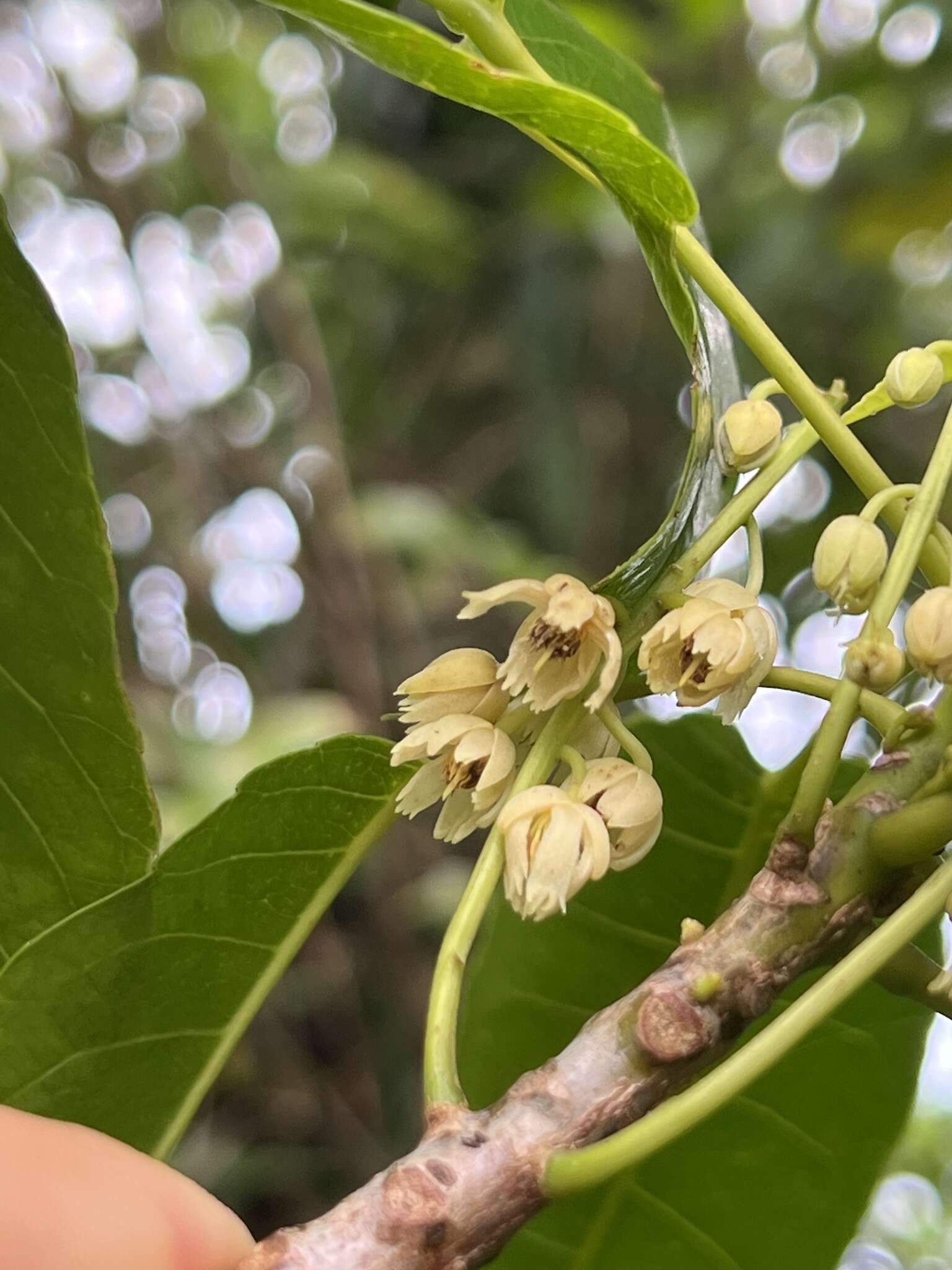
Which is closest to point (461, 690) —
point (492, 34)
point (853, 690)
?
point (853, 690)

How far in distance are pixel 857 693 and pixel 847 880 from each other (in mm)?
59

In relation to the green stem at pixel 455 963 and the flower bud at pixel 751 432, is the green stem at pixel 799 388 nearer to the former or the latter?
the flower bud at pixel 751 432

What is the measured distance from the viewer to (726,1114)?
2.06ft

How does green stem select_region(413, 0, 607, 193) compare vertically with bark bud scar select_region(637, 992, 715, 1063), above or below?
above

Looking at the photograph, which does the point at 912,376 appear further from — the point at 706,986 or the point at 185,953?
the point at 185,953

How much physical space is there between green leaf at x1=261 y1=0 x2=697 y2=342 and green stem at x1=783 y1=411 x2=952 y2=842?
140 millimetres

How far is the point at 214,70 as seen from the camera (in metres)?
2.24

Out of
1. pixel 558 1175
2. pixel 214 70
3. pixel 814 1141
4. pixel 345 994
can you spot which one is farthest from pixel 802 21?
pixel 558 1175

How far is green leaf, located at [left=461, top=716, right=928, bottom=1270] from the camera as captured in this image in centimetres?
62

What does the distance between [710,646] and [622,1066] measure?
0.45ft

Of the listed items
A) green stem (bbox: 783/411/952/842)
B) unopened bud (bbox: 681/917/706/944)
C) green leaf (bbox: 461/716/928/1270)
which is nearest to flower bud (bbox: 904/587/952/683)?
green stem (bbox: 783/411/952/842)

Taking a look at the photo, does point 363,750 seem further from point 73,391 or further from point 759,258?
point 759,258

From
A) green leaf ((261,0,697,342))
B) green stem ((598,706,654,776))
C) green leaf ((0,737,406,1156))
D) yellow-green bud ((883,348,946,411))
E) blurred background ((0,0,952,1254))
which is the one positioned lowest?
green leaf ((0,737,406,1156))

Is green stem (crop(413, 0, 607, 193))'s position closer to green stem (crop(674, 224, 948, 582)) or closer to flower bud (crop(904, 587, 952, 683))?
green stem (crop(674, 224, 948, 582))
